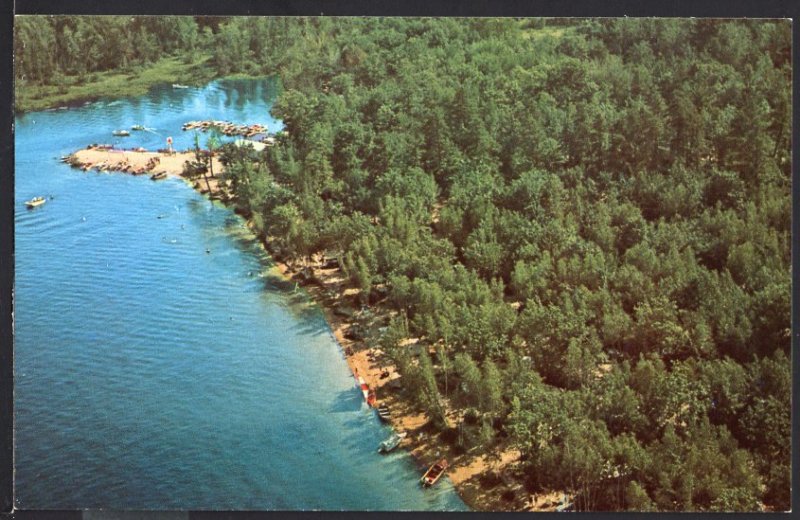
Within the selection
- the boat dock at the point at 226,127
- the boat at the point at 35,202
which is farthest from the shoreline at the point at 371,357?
the boat at the point at 35,202

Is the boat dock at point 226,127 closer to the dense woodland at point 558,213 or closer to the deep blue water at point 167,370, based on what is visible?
the dense woodland at point 558,213

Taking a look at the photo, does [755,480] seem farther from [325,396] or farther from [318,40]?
[318,40]

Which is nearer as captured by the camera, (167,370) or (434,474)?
(434,474)

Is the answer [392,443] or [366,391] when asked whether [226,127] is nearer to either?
[366,391]

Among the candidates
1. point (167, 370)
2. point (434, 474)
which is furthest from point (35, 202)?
point (434, 474)

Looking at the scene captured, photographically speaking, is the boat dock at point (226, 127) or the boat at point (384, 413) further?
the boat dock at point (226, 127)

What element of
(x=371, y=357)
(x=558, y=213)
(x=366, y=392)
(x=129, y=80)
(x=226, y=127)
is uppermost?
(x=129, y=80)

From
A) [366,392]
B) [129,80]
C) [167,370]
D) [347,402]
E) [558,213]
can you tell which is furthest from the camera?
[129,80]
